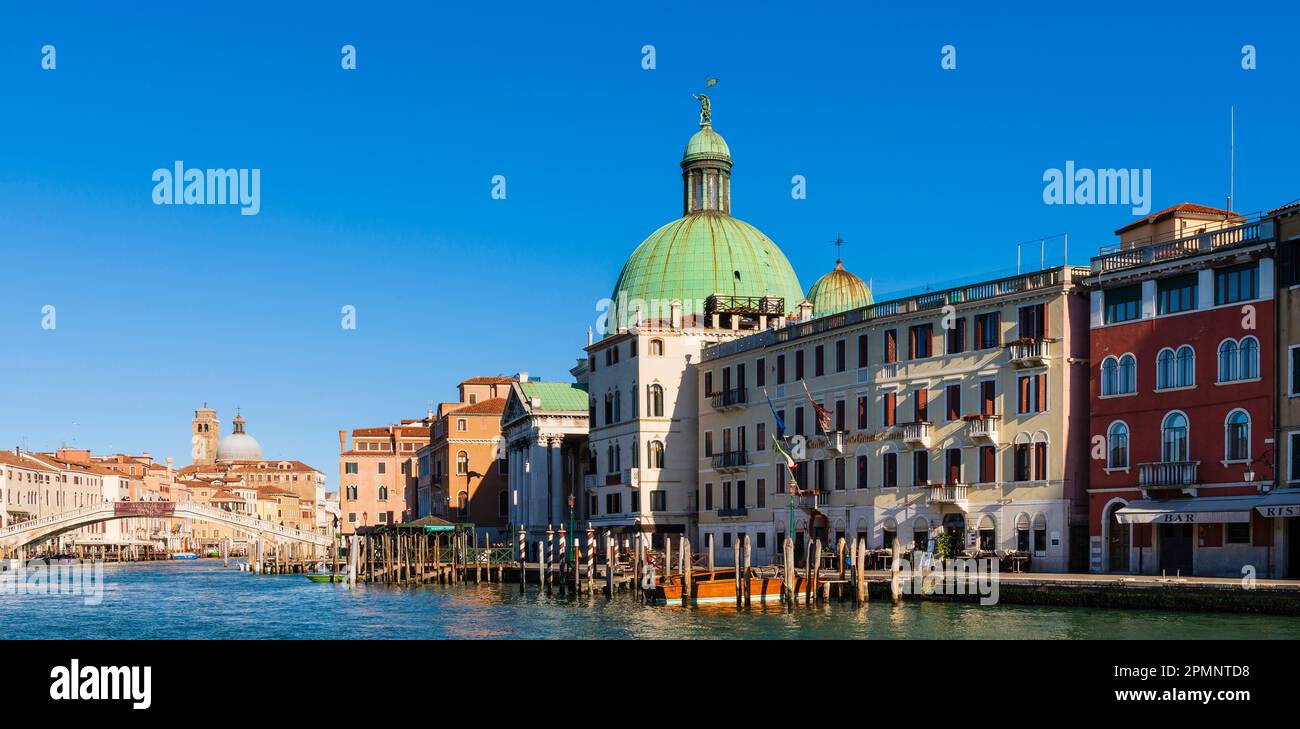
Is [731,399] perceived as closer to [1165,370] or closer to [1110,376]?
[1110,376]

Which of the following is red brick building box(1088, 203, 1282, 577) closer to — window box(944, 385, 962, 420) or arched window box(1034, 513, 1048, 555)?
arched window box(1034, 513, 1048, 555)

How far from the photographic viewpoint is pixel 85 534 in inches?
5295

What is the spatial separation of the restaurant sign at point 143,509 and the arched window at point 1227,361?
7651cm

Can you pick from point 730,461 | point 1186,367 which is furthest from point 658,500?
point 1186,367

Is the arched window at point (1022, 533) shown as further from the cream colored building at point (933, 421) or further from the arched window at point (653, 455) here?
the arched window at point (653, 455)

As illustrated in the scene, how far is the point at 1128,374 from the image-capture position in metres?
36.2

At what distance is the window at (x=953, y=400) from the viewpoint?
40906 millimetres

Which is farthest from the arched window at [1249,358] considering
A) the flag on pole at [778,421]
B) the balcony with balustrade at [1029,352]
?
the flag on pole at [778,421]

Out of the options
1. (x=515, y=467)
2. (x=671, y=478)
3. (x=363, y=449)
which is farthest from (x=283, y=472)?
(x=671, y=478)

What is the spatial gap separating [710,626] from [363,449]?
270 feet

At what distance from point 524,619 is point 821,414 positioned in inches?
495

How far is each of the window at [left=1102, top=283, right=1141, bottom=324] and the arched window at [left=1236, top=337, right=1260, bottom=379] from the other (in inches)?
125
